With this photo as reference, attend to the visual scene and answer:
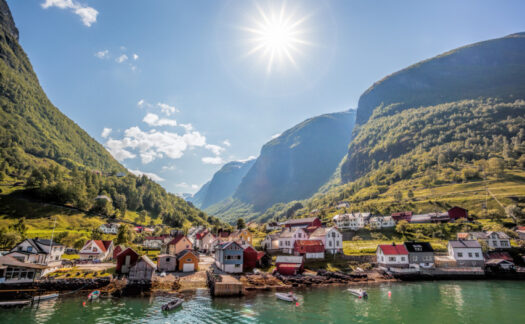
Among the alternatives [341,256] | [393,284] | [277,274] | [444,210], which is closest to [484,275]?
[393,284]

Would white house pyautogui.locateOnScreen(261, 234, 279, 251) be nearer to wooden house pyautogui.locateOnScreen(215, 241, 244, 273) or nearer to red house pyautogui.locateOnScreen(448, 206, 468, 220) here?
wooden house pyautogui.locateOnScreen(215, 241, 244, 273)

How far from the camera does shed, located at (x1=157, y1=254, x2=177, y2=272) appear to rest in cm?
6166

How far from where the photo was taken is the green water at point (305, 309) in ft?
111

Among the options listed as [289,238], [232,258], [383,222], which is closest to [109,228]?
[232,258]

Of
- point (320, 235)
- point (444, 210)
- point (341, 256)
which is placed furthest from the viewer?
point (444, 210)

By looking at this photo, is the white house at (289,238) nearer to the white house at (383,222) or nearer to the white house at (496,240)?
the white house at (383,222)

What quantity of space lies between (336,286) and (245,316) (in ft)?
89.3

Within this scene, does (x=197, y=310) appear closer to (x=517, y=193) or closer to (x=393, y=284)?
(x=393, y=284)

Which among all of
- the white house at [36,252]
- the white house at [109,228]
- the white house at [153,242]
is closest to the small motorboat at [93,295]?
the white house at [36,252]

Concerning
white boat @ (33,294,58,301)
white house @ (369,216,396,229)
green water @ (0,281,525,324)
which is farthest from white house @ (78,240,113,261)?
white house @ (369,216,396,229)

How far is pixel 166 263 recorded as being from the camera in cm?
→ 6212

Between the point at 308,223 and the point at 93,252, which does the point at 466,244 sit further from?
the point at 93,252

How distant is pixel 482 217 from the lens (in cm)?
10856

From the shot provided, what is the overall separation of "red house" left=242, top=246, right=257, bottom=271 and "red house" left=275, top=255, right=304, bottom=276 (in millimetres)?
6231
